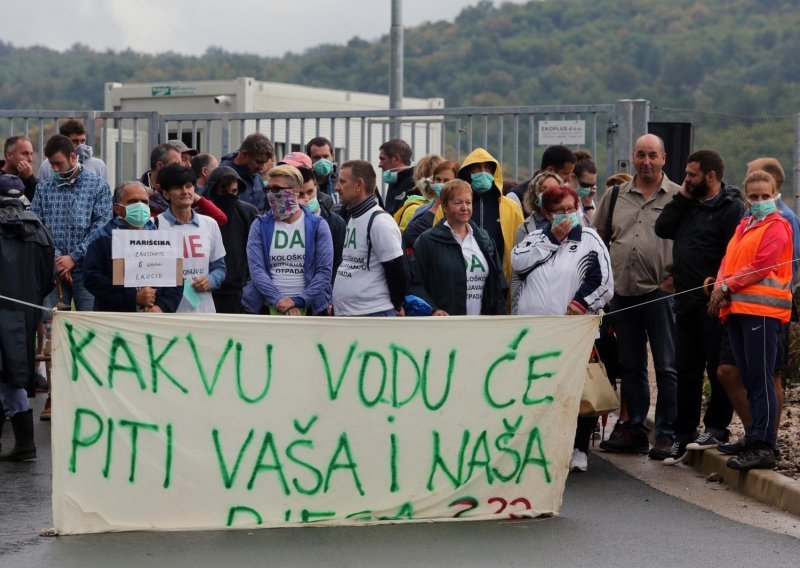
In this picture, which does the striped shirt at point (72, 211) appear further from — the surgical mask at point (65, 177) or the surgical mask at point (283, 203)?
the surgical mask at point (283, 203)

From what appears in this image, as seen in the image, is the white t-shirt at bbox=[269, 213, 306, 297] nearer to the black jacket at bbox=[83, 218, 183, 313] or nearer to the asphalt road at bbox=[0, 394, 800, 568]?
the black jacket at bbox=[83, 218, 183, 313]

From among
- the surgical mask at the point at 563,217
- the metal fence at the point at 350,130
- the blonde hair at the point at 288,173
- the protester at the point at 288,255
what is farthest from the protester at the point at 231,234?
the metal fence at the point at 350,130

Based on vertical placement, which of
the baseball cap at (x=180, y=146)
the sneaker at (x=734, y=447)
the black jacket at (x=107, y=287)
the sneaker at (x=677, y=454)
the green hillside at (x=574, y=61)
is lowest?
the sneaker at (x=677, y=454)

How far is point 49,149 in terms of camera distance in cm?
1091

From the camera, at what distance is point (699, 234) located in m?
9.55

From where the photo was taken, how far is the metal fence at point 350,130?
42.7ft

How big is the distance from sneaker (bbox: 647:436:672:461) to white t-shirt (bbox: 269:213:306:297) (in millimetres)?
2801

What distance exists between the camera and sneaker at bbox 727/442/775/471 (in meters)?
8.81

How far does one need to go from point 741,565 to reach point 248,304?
3894 millimetres

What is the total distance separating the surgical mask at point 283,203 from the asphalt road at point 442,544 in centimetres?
244

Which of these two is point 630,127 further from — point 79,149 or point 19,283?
point 19,283

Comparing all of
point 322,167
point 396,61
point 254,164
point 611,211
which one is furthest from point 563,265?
point 396,61

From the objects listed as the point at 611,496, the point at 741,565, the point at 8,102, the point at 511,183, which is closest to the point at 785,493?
the point at 611,496

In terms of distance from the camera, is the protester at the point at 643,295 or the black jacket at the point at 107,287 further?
the protester at the point at 643,295
